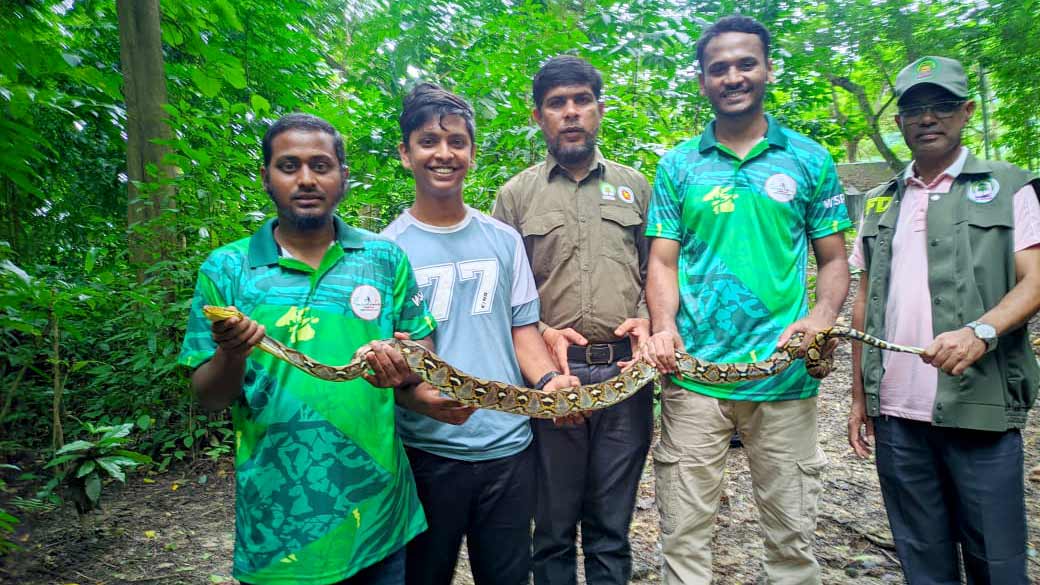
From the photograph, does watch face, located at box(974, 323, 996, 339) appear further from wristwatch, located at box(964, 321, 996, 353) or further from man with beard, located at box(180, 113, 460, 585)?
man with beard, located at box(180, 113, 460, 585)

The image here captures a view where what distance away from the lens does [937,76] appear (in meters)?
2.88

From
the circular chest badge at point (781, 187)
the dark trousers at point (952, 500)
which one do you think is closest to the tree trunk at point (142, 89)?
the circular chest badge at point (781, 187)

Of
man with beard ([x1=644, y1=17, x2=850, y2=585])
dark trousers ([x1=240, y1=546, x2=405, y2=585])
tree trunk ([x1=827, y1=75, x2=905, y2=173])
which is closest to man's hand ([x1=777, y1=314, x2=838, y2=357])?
man with beard ([x1=644, y1=17, x2=850, y2=585])

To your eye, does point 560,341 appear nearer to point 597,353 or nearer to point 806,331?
point 597,353

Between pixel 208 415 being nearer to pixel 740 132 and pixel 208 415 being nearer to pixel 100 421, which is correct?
pixel 100 421

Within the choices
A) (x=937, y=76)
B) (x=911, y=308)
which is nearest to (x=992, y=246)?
(x=911, y=308)

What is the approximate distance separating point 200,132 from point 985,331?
5.70m

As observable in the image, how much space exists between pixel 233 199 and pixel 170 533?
9.76 ft

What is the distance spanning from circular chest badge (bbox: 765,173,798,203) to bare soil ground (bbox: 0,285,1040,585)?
8.80ft

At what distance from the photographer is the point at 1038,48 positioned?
8.78m

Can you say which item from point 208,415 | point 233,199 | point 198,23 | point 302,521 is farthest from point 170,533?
point 198,23

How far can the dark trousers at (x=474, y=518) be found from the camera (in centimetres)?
268

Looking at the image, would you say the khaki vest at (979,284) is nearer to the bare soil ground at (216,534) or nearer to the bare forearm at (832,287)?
the bare forearm at (832,287)

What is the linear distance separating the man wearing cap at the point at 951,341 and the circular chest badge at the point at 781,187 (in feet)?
1.71
